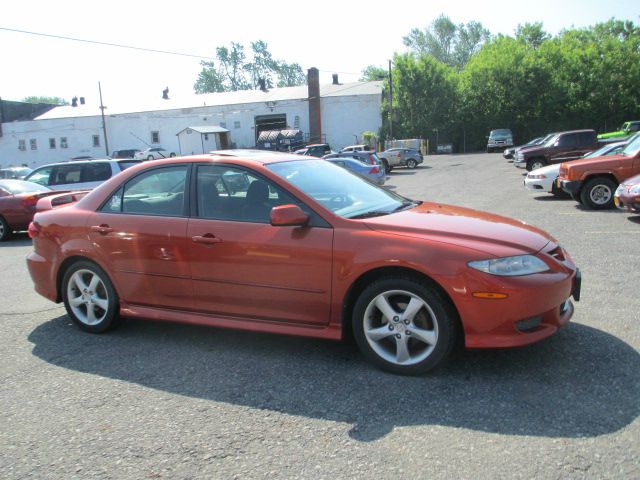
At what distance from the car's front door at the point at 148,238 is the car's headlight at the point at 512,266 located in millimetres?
2255

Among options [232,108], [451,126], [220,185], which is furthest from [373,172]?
[232,108]

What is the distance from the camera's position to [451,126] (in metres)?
49.6

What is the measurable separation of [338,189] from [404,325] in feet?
4.48

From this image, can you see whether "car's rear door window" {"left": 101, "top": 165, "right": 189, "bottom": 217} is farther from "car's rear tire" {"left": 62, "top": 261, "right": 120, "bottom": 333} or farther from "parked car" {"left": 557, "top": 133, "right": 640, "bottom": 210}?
"parked car" {"left": 557, "top": 133, "right": 640, "bottom": 210}

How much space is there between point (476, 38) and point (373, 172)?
3413 inches

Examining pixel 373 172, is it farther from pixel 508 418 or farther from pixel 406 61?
pixel 406 61

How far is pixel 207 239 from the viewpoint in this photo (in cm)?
428

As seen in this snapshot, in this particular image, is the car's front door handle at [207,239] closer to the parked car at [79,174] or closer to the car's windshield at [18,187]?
the car's windshield at [18,187]

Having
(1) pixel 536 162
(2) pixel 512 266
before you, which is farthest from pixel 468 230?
(1) pixel 536 162

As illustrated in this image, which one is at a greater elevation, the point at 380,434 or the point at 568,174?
the point at 568,174

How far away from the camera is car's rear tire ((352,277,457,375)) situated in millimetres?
3629

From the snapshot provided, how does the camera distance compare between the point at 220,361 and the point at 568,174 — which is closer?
the point at 220,361

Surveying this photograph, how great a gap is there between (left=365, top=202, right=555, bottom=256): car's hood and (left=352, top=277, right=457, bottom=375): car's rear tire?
0.37 meters

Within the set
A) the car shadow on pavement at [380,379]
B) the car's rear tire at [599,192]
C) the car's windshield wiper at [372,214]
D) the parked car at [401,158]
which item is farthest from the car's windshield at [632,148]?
the parked car at [401,158]
